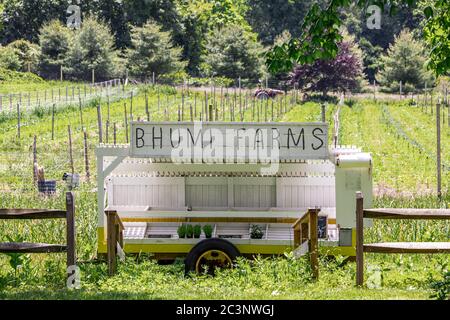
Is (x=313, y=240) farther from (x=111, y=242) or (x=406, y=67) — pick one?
(x=406, y=67)

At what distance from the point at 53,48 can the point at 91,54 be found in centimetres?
454

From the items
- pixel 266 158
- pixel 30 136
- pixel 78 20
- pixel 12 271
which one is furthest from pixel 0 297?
pixel 78 20

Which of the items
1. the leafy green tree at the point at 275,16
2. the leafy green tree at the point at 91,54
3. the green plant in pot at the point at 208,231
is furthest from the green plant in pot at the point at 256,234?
the leafy green tree at the point at 275,16

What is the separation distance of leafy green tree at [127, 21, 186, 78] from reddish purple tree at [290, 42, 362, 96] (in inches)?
408

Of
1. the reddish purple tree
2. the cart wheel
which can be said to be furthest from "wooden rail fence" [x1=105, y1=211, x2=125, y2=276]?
the reddish purple tree

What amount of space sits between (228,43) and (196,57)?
41.3 feet

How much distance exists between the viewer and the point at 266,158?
43.7 feet

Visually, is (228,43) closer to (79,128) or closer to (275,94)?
(275,94)

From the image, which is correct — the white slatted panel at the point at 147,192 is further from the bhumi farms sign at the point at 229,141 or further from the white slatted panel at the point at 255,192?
the bhumi farms sign at the point at 229,141

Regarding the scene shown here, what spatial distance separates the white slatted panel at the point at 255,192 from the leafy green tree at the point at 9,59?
5373 cm

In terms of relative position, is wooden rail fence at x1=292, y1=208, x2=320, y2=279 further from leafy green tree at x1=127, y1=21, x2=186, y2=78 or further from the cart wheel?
leafy green tree at x1=127, y1=21, x2=186, y2=78

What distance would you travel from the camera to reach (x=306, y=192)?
1514 cm

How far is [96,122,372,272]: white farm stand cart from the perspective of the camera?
13.3m

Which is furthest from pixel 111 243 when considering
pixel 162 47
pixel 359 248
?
pixel 162 47
